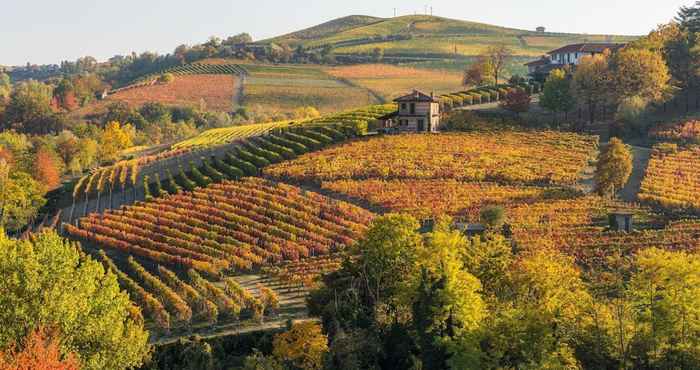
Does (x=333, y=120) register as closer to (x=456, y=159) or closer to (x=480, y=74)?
(x=456, y=159)

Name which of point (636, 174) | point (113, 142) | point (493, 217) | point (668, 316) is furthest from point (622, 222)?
point (113, 142)

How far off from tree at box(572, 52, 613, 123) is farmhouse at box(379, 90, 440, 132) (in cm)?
1551

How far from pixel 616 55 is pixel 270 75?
94.3 m

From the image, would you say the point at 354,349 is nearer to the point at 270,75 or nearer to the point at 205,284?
the point at 205,284

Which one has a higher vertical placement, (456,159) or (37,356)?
(456,159)

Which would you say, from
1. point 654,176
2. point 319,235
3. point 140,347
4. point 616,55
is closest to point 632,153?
point 654,176

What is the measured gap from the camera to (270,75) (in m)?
162

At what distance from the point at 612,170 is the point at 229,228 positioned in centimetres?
2866

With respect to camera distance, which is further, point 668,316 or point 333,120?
point 333,120

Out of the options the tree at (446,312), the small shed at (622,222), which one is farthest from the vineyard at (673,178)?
the tree at (446,312)

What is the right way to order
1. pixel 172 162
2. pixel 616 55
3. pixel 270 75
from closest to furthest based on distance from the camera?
pixel 172 162 < pixel 616 55 < pixel 270 75

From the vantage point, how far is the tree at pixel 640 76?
7612 cm

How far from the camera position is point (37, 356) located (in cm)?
2689

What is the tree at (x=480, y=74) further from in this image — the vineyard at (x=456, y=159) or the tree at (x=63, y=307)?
the tree at (x=63, y=307)
